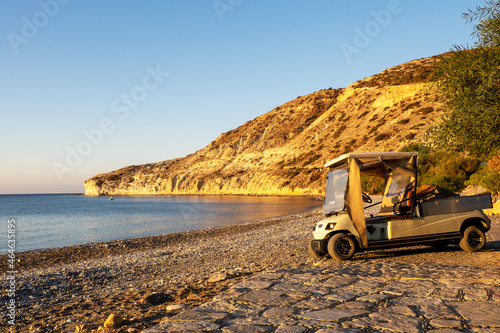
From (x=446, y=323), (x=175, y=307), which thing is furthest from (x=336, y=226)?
(x=446, y=323)

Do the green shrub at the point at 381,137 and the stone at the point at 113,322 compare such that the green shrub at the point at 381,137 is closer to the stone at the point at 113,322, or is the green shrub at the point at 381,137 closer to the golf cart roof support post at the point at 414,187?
the golf cart roof support post at the point at 414,187

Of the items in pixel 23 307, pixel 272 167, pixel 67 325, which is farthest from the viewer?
pixel 272 167

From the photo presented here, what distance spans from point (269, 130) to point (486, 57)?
111559 millimetres

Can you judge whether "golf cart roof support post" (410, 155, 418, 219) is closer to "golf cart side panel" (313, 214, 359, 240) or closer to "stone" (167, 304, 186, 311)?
"golf cart side panel" (313, 214, 359, 240)

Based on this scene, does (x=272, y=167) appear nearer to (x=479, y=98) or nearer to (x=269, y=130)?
(x=269, y=130)

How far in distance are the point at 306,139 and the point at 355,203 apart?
309 feet

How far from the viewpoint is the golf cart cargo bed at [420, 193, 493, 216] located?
10078 millimetres

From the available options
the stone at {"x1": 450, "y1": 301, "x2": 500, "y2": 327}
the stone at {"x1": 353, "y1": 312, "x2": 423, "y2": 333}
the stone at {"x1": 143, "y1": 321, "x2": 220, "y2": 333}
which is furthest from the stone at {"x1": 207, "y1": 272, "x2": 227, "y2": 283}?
the stone at {"x1": 450, "y1": 301, "x2": 500, "y2": 327}

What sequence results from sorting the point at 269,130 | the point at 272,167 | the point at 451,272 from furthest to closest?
the point at 269,130 → the point at 272,167 → the point at 451,272

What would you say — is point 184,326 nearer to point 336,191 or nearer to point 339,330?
point 339,330

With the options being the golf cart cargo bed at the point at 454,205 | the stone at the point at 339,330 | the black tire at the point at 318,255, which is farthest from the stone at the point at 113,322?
the golf cart cargo bed at the point at 454,205

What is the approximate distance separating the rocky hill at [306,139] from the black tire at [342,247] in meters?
59.8

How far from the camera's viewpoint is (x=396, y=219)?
10180 mm

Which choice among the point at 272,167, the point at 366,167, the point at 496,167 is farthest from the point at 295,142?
the point at 366,167
